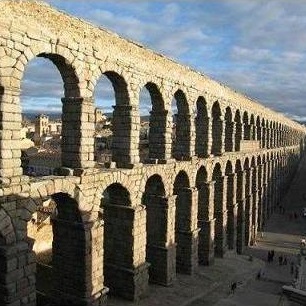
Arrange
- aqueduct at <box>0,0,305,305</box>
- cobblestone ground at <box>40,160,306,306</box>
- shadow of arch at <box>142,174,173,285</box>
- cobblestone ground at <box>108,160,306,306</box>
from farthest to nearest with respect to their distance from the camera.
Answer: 1. shadow of arch at <box>142,174,173,285</box>
2. cobblestone ground at <box>108,160,306,306</box>
3. cobblestone ground at <box>40,160,306,306</box>
4. aqueduct at <box>0,0,305,305</box>

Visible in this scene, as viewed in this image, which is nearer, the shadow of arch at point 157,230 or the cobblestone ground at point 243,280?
the cobblestone ground at point 243,280

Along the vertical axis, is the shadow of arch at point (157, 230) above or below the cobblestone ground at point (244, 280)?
above

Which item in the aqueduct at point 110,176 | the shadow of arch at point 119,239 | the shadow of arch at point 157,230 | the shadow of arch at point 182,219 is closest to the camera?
the aqueduct at point 110,176

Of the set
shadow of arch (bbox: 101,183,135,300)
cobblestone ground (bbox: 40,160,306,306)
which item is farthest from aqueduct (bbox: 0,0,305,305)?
cobblestone ground (bbox: 40,160,306,306)

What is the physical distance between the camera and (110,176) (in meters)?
18.8

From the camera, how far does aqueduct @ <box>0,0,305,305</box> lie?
1407cm

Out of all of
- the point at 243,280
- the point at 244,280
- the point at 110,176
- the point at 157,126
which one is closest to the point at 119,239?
the point at 110,176

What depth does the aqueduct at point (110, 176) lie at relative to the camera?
14070mm

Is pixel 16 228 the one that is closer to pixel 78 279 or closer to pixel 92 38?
pixel 78 279

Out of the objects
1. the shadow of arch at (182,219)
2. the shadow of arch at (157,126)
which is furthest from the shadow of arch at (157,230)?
the shadow of arch at (182,219)

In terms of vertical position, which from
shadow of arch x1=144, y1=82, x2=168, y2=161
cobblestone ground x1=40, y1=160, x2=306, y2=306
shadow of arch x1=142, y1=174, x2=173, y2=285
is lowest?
cobblestone ground x1=40, y1=160, x2=306, y2=306

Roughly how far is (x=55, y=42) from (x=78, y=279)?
30.9ft

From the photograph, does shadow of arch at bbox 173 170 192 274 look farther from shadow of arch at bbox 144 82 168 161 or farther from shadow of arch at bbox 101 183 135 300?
shadow of arch at bbox 101 183 135 300

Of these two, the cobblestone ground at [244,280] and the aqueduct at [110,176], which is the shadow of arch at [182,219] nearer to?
the aqueduct at [110,176]
